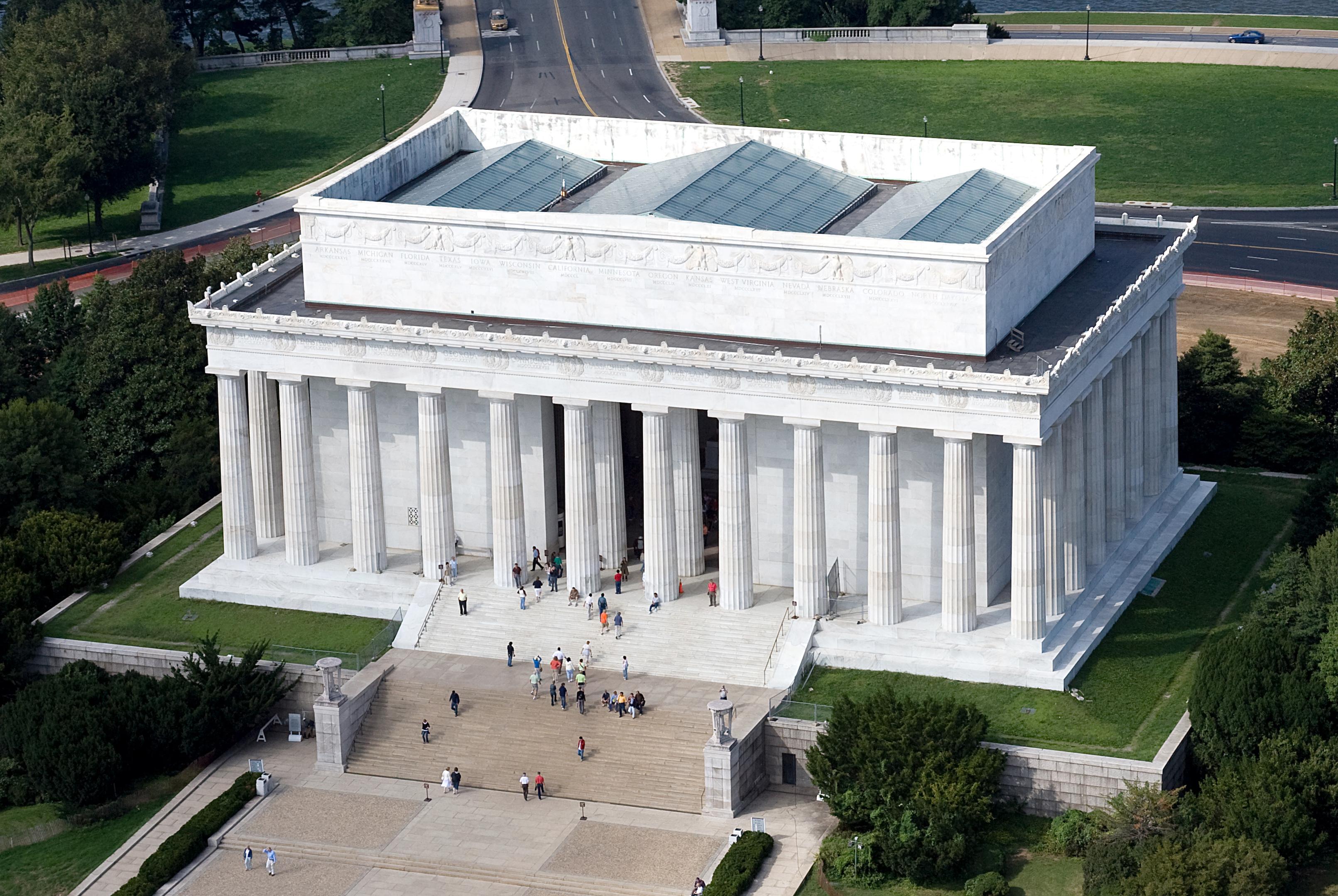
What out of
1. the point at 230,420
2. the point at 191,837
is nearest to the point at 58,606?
the point at 230,420

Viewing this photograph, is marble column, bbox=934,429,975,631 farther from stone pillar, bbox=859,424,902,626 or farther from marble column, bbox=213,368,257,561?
marble column, bbox=213,368,257,561

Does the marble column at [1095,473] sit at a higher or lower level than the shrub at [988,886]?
higher

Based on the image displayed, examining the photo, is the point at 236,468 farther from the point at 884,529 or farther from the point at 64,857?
the point at 884,529

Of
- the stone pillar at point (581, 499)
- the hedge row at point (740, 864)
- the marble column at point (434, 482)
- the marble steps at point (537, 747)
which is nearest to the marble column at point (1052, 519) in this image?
the marble steps at point (537, 747)

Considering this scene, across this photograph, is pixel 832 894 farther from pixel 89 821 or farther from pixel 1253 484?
pixel 1253 484

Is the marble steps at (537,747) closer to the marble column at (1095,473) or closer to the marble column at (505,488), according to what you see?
the marble column at (505,488)
